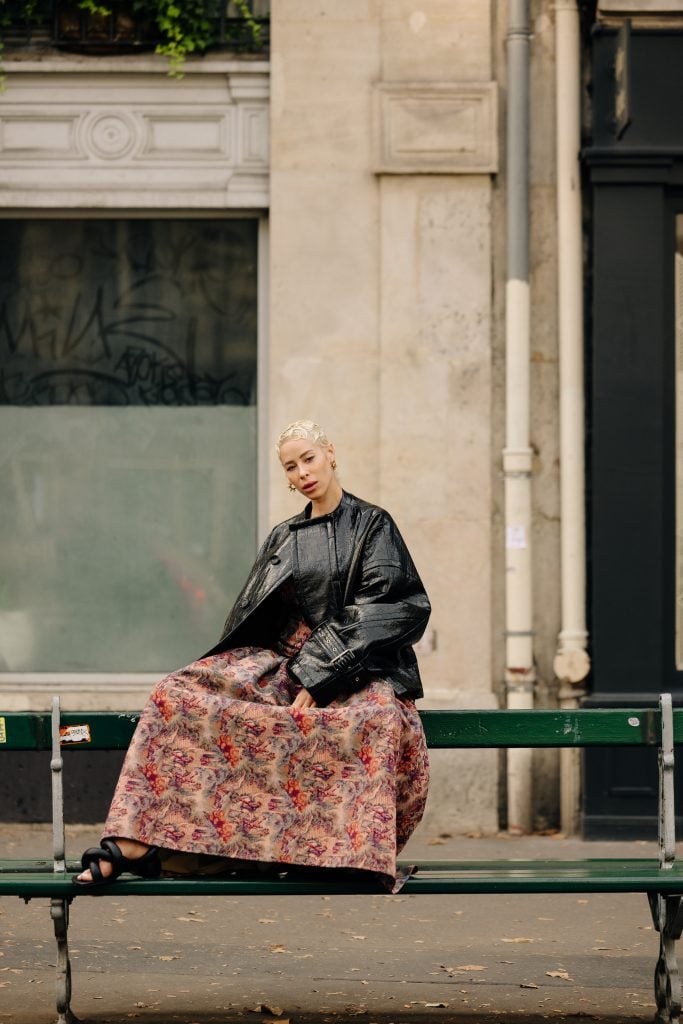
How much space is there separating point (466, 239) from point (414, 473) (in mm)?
1240

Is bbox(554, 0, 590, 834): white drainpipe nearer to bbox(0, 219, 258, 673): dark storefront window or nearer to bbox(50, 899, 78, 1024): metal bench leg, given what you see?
bbox(0, 219, 258, 673): dark storefront window

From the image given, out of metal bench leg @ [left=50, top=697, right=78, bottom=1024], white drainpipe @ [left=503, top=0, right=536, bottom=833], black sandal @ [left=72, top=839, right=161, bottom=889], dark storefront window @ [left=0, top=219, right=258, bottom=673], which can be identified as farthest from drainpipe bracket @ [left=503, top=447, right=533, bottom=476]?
black sandal @ [left=72, top=839, right=161, bottom=889]

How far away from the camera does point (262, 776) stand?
492 cm

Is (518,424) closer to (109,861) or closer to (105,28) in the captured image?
(105,28)

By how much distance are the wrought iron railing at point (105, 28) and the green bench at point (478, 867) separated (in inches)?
181

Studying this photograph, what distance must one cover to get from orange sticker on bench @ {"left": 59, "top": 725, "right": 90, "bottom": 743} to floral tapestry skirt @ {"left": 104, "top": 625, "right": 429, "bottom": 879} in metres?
0.42

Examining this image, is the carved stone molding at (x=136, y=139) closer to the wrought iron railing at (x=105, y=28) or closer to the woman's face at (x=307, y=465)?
the wrought iron railing at (x=105, y=28)

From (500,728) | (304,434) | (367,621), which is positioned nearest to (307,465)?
(304,434)

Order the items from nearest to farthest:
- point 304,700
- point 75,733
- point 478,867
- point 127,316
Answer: point 304,700
point 478,867
point 75,733
point 127,316

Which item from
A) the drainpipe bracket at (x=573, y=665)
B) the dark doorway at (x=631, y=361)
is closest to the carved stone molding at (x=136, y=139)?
the dark doorway at (x=631, y=361)

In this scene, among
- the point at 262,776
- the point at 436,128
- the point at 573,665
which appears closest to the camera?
the point at 262,776

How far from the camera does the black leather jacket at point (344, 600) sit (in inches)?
198

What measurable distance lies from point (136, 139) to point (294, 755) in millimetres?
4725

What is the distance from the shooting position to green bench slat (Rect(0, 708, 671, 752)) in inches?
207
